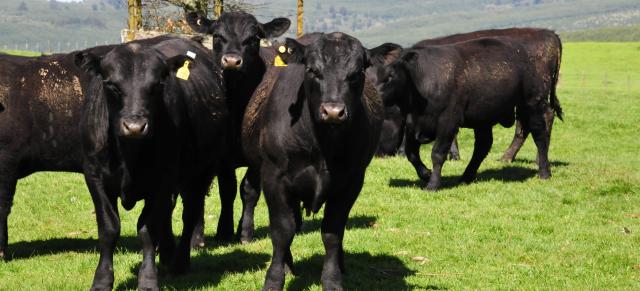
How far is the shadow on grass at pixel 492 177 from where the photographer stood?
1480 cm

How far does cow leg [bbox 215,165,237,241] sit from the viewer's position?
10305 millimetres

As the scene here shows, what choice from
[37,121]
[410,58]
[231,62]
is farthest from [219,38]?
[410,58]

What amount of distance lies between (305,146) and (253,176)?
351 centimetres

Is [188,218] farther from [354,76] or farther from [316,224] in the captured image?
[316,224]

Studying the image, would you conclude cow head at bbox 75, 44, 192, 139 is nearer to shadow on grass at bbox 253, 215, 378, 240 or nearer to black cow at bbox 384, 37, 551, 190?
shadow on grass at bbox 253, 215, 378, 240

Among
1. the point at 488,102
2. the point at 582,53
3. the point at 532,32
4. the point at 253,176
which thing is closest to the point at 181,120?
the point at 253,176

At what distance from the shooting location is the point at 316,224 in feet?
37.4

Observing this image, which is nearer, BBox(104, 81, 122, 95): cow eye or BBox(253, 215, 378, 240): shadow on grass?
BBox(104, 81, 122, 95): cow eye

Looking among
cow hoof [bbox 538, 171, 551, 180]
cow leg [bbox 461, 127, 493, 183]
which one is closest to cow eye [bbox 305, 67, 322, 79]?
cow leg [bbox 461, 127, 493, 183]

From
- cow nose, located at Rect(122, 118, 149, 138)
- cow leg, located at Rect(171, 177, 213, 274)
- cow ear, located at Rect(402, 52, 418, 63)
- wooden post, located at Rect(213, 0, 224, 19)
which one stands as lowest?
cow leg, located at Rect(171, 177, 213, 274)

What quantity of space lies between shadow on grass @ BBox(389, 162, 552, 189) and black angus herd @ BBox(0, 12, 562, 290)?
5.03m

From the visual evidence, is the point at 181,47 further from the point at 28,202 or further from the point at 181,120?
the point at 28,202

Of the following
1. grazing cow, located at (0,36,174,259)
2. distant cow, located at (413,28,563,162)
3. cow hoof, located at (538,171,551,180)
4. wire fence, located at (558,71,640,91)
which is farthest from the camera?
wire fence, located at (558,71,640,91)

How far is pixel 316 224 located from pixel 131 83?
4.99 metres
